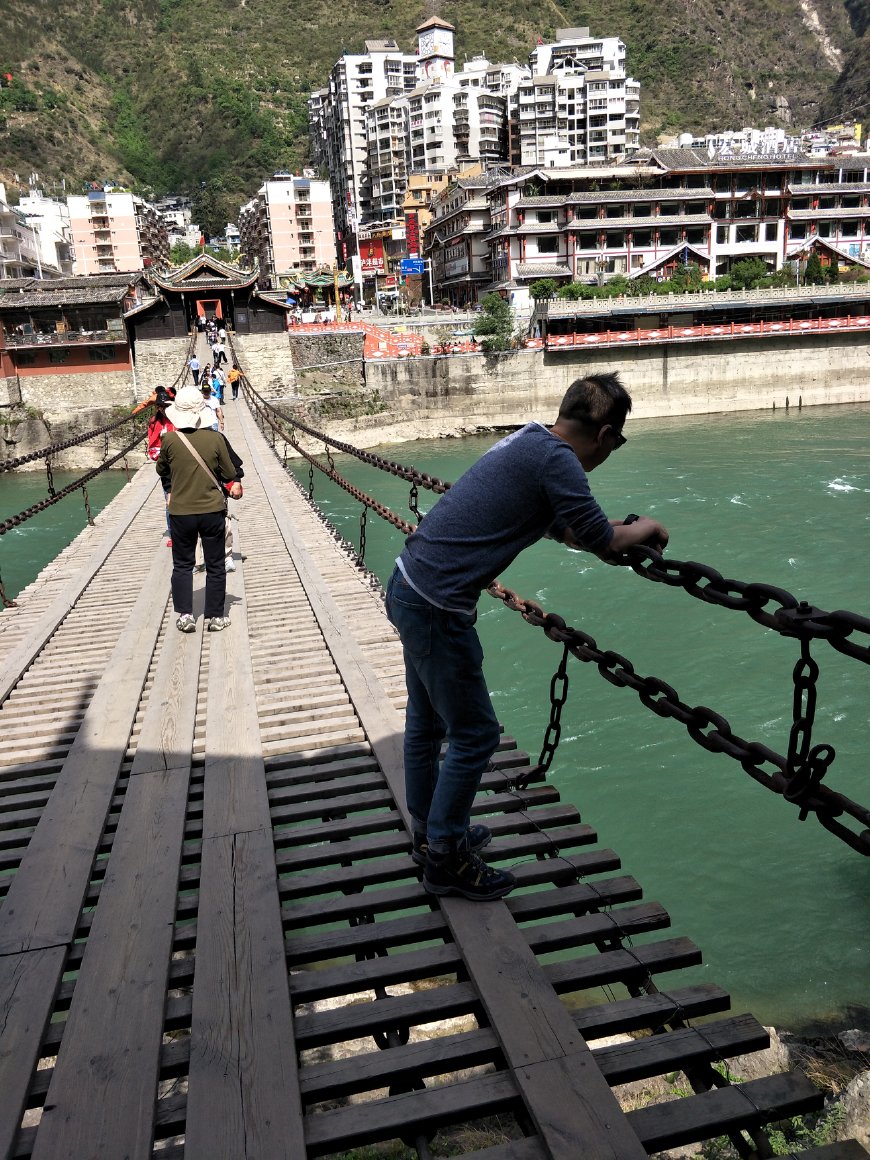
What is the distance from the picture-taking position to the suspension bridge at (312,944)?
2.09m

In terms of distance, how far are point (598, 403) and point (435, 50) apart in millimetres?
103405

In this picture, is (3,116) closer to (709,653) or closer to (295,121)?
(295,121)

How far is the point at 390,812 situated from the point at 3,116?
4526 inches

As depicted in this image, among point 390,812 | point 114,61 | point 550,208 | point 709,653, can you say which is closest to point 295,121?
point 114,61

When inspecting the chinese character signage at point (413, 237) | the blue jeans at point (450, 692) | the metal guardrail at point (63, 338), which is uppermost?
the chinese character signage at point (413, 237)

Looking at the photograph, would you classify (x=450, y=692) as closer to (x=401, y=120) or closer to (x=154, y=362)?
(x=154, y=362)

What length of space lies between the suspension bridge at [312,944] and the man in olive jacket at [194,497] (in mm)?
1212

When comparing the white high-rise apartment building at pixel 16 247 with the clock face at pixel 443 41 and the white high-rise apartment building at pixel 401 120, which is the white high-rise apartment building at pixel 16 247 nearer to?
the white high-rise apartment building at pixel 401 120

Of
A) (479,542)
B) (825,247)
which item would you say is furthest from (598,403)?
(825,247)

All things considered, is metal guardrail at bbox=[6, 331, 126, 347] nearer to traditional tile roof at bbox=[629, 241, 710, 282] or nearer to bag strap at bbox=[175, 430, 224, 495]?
traditional tile roof at bbox=[629, 241, 710, 282]

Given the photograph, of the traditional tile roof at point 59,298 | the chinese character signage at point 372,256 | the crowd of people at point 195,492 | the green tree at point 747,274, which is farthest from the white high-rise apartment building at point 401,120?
the crowd of people at point 195,492

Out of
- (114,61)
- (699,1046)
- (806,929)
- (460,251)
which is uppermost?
(114,61)

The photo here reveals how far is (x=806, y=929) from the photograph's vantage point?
24.1 ft

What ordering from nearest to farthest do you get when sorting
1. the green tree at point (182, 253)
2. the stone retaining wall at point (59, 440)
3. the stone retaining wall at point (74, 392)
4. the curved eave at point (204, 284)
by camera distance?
the stone retaining wall at point (59, 440) → the stone retaining wall at point (74, 392) → the curved eave at point (204, 284) → the green tree at point (182, 253)
